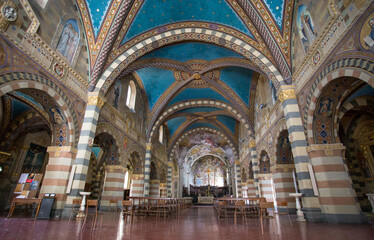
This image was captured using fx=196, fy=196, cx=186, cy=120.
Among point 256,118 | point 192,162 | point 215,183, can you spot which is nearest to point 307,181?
point 256,118

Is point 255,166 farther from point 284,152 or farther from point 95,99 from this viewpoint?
point 95,99

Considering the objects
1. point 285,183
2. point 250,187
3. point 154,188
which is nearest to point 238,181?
point 250,187

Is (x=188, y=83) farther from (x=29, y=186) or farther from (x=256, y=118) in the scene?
(x=29, y=186)

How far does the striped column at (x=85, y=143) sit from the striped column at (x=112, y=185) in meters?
3.40

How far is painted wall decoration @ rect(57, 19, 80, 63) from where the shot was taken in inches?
322

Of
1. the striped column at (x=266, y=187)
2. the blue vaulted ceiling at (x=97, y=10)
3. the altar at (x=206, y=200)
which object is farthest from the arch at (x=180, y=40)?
the altar at (x=206, y=200)

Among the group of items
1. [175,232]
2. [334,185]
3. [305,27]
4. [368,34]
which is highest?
[305,27]

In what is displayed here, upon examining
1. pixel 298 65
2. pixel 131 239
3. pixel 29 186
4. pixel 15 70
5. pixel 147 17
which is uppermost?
pixel 147 17

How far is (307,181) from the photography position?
7102 mm

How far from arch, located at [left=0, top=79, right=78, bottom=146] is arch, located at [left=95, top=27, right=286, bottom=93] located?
1.94m

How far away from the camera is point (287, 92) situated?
28.1 feet

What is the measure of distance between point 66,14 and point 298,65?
10.0 metres

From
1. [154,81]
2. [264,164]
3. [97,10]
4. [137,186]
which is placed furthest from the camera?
[154,81]

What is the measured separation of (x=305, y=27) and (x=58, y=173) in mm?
11311
